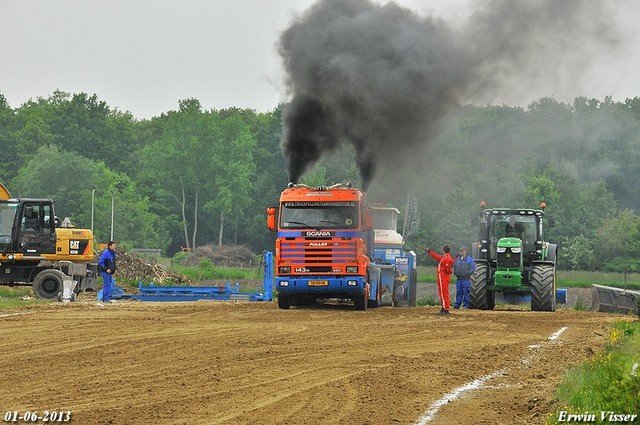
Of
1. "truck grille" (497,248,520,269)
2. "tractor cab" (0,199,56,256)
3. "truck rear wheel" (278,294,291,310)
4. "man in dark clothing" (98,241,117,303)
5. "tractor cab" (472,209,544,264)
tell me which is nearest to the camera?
"truck rear wheel" (278,294,291,310)

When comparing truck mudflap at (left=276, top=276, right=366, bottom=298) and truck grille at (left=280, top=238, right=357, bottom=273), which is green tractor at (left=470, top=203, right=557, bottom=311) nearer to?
truck mudflap at (left=276, top=276, right=366, bottom=298)

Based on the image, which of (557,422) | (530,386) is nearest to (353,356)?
(530,386)

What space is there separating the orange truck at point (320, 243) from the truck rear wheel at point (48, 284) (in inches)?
364

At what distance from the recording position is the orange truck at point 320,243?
30.2 meters

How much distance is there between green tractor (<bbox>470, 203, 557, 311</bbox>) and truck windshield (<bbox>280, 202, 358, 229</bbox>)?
6.06m

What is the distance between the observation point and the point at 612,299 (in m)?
39.2

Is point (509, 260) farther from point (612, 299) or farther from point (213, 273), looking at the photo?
point (213, 273)

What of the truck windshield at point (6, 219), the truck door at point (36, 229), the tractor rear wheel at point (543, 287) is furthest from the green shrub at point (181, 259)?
the tractor rear wheel at point (543, 287)

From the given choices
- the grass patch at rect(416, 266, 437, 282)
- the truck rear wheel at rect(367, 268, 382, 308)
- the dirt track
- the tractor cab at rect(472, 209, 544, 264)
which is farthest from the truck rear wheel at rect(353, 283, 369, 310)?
the grass patch at rect(416, 266, 437, 282)

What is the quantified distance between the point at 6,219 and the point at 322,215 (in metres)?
11.9

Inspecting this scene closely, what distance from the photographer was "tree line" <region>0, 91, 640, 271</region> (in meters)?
88.2

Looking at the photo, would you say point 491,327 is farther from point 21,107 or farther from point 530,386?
point 21,107

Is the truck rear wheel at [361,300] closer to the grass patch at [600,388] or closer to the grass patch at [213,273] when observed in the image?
the grass patch at [600,388]

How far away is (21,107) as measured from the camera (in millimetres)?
153750
